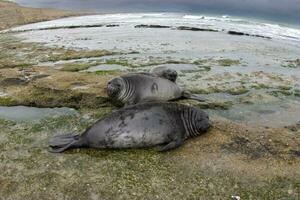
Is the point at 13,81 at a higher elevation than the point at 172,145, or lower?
lower

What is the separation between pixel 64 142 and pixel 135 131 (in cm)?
158

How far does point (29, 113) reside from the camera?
36.7 ft

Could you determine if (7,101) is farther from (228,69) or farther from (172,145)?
(228,69)

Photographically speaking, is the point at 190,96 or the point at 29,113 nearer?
the point at 29,113

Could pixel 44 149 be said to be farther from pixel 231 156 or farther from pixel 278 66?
pixel 278 66

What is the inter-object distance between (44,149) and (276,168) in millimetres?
4810

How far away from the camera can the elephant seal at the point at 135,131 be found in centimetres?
873

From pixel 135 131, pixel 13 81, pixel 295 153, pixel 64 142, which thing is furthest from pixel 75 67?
pixel 295 153

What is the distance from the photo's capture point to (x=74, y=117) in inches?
423

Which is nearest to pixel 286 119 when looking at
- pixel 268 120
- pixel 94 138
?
pixel 268 120

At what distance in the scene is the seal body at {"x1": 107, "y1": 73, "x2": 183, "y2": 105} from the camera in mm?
11469

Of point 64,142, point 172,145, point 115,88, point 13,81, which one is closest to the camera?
point 172,145

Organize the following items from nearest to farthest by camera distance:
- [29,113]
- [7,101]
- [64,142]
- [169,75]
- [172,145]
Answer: [172,145] < [64,142] < [29,113] < [7,101] < [169,75]

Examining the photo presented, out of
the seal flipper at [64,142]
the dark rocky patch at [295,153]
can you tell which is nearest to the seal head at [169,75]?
the seal flipper at [64,142]
